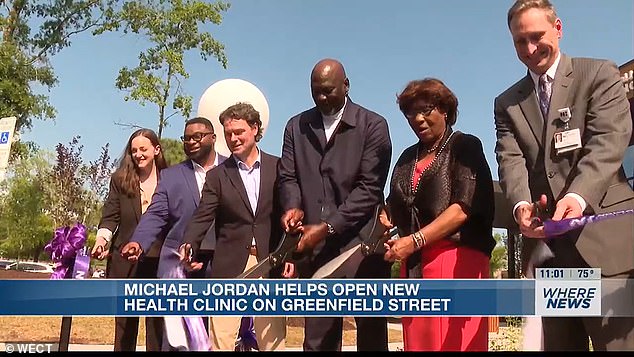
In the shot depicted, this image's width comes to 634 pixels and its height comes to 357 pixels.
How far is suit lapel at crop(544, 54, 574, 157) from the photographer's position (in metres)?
2.53

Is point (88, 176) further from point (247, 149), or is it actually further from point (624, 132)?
point (624, 132)

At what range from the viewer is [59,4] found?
312 centimetres

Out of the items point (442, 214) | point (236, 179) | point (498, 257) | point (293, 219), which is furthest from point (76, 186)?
point (498, 257)

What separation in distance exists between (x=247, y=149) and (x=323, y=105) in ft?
1.40

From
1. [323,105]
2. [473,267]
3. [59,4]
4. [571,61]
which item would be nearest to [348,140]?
[323,105]

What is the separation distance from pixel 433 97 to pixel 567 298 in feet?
3.26

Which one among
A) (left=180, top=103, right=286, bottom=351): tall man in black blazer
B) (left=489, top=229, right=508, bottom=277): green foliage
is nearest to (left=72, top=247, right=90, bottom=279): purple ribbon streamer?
(left=180, top=103, right=286, bottom=351): tall man in black blazer

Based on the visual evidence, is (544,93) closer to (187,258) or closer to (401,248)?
(401,248)

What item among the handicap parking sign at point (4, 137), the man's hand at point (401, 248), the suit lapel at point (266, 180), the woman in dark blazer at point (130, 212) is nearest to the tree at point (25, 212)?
the handicap parking sign at point (4, 137)

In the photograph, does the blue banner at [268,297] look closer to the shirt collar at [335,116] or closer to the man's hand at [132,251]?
the man's hand at [132,251]

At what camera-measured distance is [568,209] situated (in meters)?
2.39

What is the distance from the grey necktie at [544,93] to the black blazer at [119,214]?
1913mm

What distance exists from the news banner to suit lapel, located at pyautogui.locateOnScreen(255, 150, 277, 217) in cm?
40

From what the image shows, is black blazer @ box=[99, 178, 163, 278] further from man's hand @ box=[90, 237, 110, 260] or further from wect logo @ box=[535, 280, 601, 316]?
wect logo @ box=[535, 280, 601, 316]
